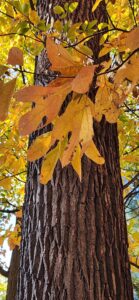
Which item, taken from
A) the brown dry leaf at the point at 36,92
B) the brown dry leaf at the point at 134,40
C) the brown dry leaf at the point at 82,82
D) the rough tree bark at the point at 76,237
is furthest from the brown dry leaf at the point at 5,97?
the rough tree bark at the point at 76,237

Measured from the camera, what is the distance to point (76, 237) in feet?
4.23

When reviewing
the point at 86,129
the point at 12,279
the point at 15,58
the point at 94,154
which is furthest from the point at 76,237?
the point at 12,279

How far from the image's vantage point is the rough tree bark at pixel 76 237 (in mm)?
1224

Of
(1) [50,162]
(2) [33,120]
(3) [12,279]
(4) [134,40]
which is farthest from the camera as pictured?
(3) [12,279]

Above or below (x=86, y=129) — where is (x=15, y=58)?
above

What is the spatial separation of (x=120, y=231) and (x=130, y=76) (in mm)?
851

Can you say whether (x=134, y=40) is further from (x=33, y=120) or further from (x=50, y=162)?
(x=50, y=162)

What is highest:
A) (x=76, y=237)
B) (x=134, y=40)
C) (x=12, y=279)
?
(x=12, y=279)

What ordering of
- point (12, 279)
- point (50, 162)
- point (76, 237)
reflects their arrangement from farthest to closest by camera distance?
point (12, 279) < point (76, 237) < point (50, 162)

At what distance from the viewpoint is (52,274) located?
1.24 meters

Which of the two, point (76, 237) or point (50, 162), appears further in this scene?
point (76, 237)

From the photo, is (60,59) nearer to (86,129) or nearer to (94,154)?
(86,129)

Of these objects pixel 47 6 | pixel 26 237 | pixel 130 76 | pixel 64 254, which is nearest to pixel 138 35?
pixel 130 76

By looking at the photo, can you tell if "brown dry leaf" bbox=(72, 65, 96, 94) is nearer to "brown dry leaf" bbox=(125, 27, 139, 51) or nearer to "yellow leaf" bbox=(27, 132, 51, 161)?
"brown dry leaf" bbox=(125, 27, 139, 51)
